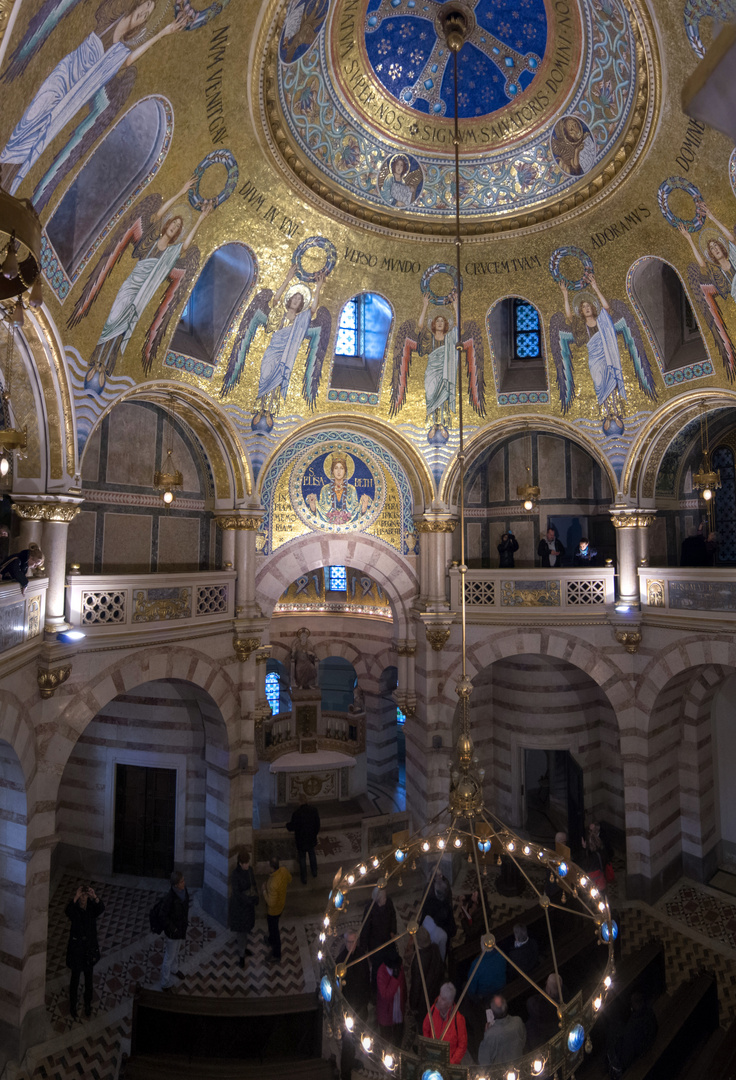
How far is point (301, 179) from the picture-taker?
32.6 feet

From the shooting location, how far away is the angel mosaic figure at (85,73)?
6.23 meters

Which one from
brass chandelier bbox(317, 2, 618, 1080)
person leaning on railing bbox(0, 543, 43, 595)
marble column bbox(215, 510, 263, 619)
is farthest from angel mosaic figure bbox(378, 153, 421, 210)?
person leaning on railing bbox(0, 543, 43, 595)

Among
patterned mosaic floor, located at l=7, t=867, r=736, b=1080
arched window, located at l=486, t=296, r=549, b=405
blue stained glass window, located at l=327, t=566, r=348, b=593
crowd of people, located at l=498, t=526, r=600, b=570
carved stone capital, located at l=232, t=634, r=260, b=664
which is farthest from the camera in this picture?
blue stained glass window, located at l=327, t=566, r=348, b=593

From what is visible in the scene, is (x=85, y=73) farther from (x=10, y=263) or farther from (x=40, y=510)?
(x=40, y=510)

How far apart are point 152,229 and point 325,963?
9588 mm

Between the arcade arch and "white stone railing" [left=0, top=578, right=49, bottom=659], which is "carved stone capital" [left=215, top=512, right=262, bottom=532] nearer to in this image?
the arcade arch

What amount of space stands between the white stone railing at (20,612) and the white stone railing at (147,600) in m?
0.71

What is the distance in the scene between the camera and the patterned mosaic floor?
889 cm

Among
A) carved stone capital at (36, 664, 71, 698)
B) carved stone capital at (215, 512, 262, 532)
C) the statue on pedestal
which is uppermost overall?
carved stone capital at (215, 512, 262, 532)

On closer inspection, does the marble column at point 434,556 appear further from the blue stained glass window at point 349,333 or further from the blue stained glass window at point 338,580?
the blue stained glass window at point 338,580

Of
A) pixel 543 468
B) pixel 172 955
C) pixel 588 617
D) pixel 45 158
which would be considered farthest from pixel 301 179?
pixel 172 955

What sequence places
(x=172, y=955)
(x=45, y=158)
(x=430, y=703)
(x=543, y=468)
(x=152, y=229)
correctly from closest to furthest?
(x=45, y=158), (x=152, y=229), (x=172, y=955), (x=430, y=703), (x=543, y=468)

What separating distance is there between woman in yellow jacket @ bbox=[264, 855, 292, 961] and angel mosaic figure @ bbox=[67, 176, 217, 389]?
8715mm

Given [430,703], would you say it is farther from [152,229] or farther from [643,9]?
[643,9]
